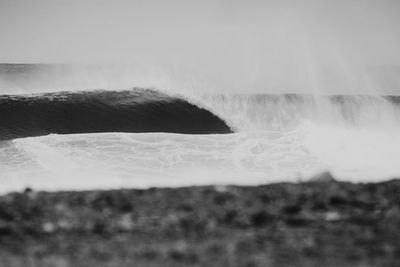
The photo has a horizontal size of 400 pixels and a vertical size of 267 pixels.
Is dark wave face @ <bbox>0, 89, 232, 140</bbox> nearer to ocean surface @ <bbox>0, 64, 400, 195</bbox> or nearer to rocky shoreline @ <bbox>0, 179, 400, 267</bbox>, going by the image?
ocean surface @ <bbox>0, 64, 400, 195</bbox>

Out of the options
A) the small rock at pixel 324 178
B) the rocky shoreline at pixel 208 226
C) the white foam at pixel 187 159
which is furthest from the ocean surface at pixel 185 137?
the rocky shoreline at pixel 208 226

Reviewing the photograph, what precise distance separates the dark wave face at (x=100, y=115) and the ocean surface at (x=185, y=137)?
6 centimetres

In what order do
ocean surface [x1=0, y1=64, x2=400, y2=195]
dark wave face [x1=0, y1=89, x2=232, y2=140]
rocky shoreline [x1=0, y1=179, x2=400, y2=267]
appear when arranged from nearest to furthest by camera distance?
rocky shoreline [x1=0, y1=179, x2=400, y2=267] → ocean surface [x1=0, y1=64, x2=400, y2=195] → dark wave face [x1=0, y1=89, x2=232, y2=140]

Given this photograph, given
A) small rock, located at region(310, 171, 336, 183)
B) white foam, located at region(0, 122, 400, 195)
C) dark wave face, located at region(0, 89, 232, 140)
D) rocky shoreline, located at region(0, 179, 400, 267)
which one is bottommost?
rocky shoreline, located at region(0, 179, 400, 267)

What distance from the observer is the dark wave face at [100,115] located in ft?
62.0

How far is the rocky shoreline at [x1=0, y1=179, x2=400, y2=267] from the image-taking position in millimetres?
2682

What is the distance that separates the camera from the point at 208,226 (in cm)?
316

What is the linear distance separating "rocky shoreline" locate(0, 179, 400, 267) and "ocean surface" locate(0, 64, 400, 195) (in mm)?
1109

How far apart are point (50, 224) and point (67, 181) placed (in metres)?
6.84

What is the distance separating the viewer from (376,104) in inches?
934

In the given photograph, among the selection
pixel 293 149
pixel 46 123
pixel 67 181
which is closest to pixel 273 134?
pixel 293 149

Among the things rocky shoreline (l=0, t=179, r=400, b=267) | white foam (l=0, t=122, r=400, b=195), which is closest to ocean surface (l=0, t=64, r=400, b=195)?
white foam (l=0, t=122, r=400, b=195)

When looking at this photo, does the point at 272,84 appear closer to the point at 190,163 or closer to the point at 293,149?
the point at 293,149

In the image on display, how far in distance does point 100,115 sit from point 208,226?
62.0 ft
